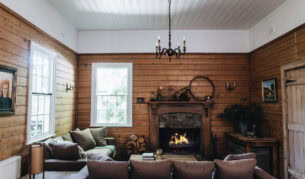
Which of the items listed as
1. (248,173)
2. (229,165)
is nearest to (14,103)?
(229,165)

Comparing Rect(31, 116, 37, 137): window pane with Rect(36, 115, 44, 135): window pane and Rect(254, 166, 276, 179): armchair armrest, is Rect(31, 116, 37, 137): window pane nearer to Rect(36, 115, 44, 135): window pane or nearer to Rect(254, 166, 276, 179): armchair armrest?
Rect(36, 115, 44, 135): window pane

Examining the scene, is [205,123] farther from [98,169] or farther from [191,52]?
[98,169]

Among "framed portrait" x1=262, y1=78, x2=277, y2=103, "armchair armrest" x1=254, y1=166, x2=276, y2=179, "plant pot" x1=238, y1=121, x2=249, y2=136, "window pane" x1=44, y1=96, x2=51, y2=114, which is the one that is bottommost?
"armchair armrest" x1=254, y1=166, x2=276, y2=179

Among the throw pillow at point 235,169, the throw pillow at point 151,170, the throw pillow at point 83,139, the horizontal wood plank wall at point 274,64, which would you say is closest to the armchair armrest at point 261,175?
the throw pillow at point 235,169

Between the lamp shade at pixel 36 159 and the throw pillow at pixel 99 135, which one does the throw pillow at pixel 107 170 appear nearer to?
the lamp shade at pixel 36 159

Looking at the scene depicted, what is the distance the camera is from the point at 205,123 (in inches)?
194

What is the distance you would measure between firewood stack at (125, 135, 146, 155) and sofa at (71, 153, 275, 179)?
2.58m

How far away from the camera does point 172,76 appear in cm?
505

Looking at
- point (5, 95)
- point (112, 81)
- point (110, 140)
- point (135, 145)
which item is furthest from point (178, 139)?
point (5, 95)

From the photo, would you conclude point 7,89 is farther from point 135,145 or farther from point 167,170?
point 135,145

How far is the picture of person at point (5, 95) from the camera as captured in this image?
259cm

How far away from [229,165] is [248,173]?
0.23 meters

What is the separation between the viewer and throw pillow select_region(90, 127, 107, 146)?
445 cm

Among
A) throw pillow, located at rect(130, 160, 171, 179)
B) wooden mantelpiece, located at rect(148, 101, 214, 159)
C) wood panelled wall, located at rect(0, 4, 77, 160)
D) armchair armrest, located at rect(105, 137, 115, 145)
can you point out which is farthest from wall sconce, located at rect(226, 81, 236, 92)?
wood panelled wall, located at rect(0, 4, 77, 160)
